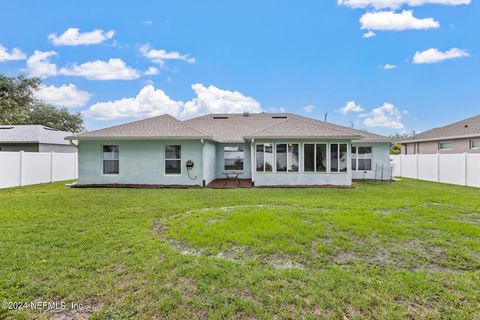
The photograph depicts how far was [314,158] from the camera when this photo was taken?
1259 centimetres

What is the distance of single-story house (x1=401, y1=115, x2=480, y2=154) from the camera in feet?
58.5

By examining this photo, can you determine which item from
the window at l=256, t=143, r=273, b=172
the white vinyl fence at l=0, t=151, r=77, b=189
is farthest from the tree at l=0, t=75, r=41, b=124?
the window at l=256, t=143, r=273, b=172

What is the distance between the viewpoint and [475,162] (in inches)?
493

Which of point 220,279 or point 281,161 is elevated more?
point 281,161

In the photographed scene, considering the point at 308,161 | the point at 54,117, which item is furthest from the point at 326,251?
the point at 54,117

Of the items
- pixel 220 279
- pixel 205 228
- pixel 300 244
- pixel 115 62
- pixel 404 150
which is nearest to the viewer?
pixel 220 279

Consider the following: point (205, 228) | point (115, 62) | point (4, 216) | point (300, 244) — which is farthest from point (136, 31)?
point (300, 244)

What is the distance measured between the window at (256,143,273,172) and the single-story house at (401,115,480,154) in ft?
49.1

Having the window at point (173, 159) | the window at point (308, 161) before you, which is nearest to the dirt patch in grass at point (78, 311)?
the window at point (173, 159)

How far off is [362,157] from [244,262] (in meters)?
14.2

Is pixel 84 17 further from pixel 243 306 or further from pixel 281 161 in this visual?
pixel 243 306

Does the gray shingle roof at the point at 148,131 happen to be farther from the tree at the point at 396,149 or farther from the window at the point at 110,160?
the tree at the point at 396,149

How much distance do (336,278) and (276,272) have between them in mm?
803

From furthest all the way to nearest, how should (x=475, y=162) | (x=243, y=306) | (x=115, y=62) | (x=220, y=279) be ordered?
(x=115, y=62) < (x=475, y=162) < (x=220, y=279) < (x=243, y=306)
